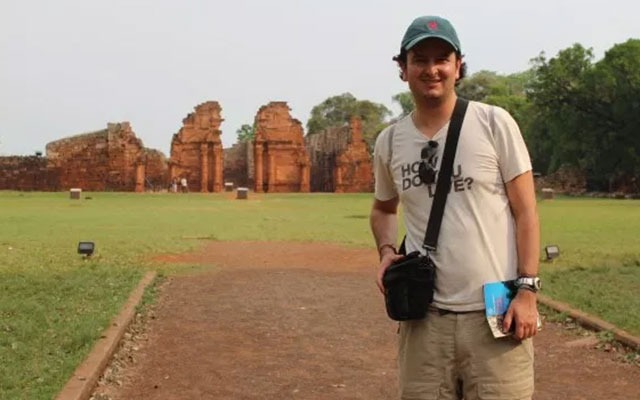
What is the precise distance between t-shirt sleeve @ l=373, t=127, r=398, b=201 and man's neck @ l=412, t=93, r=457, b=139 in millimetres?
168

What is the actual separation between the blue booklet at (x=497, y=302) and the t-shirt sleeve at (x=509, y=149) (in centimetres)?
36

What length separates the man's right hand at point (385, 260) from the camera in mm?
2908

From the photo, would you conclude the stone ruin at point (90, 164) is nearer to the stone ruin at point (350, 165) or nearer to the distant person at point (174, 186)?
the distant person at point (174, 186)

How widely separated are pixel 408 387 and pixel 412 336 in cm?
18

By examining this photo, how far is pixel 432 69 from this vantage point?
2762 millimetres

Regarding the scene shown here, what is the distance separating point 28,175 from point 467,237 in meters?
49.5

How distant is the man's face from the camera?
9.08 ft

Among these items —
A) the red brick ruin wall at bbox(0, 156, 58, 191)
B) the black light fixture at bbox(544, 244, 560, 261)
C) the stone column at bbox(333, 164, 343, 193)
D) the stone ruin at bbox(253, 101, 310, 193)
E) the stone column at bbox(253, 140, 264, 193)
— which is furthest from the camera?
the red brick ruin wall at bbox(0, 156, 58, 191)

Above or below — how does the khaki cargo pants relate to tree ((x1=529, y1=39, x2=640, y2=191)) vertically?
below

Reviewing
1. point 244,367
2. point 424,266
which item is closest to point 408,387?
point 424,266

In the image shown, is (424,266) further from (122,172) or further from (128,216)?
(122,172)

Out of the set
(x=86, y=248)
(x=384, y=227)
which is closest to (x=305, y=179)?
(x=86, y=248)

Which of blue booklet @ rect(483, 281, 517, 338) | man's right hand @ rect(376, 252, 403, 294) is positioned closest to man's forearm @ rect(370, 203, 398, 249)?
man's right hand @ rect(376, 252, 403, 294)

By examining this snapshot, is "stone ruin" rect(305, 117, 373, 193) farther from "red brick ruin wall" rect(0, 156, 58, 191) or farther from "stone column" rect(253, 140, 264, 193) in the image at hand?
"red brick ruin wall" rect(0, 156, 58, 191)
